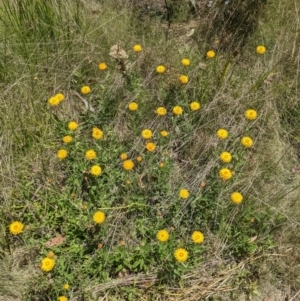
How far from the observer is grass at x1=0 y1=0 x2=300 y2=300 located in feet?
6.55

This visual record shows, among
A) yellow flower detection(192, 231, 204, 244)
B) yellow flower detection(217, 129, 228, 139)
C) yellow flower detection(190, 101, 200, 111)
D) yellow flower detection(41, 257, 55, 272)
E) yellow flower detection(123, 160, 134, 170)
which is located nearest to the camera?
yellow flower detection(41, 257, 55, 272)

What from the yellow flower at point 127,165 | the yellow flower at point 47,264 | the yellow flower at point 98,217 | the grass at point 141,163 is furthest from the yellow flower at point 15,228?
the yellow flower at point 127,165

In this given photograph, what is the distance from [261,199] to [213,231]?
33 centimetres

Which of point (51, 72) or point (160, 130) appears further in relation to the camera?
point (51, 72)

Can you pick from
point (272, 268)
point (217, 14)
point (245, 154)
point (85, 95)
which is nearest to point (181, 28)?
point (217, 14)

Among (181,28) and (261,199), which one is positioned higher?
(181,28)

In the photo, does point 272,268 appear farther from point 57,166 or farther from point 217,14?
point 217,14

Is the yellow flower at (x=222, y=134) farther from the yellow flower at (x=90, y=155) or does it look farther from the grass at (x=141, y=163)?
the yellow flower at (x=90, y=155)

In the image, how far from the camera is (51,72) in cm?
260

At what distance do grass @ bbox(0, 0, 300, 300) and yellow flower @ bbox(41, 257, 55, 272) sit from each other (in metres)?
0.04

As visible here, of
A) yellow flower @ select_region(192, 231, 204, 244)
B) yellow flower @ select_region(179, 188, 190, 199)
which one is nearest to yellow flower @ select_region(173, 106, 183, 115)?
yellow flower @ select_region(179, 188, 190, 199)

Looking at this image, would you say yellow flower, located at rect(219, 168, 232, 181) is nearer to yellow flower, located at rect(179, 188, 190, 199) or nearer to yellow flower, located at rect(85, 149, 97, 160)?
yellow flower, located at rect(179, 188, 190, 199)

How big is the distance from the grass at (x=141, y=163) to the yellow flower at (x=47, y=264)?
0.14 ft

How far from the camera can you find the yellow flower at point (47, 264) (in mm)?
1828
